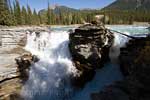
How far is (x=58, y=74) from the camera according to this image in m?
30.3

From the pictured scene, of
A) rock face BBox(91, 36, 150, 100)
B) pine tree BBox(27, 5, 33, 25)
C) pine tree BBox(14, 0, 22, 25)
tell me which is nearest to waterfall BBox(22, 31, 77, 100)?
rock face BBox(91, 36, 150, 100)

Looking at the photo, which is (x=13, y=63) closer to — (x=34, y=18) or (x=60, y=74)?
(x=60, y=74)

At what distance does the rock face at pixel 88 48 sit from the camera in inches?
1170

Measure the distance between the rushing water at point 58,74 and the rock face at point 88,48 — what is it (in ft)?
2.74

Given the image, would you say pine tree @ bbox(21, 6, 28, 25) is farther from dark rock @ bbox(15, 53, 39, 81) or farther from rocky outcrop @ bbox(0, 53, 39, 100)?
rocky outcrop @ bbox(0, 53, 39, 100)

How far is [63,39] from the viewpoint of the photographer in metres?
35.1

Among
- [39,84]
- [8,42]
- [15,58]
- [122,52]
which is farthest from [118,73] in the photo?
[8,42]

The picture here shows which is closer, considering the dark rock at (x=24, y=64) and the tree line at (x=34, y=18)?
the dark rock at (x=24, y=64)

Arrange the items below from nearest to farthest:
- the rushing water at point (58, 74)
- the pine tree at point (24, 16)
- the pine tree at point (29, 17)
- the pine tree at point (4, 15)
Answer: the rushing water at point (58, 74)
the pine tree at point (4, 15)
the pine tree at point (24, 16)
the pine tree at point (29, 17)

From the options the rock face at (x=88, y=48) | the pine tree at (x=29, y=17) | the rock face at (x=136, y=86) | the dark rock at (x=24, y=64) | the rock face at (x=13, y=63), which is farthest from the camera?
the pine tree at (x=29, y=17)

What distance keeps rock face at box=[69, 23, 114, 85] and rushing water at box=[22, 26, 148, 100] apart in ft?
2.74

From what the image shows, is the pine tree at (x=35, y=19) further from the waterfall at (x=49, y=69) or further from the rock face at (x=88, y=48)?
the rock face at (x=88, y=48)

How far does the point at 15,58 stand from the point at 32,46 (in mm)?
4859

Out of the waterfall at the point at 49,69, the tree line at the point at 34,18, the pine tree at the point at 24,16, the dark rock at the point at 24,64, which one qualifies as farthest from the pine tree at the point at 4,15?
the dark rock at the point at 24,64
